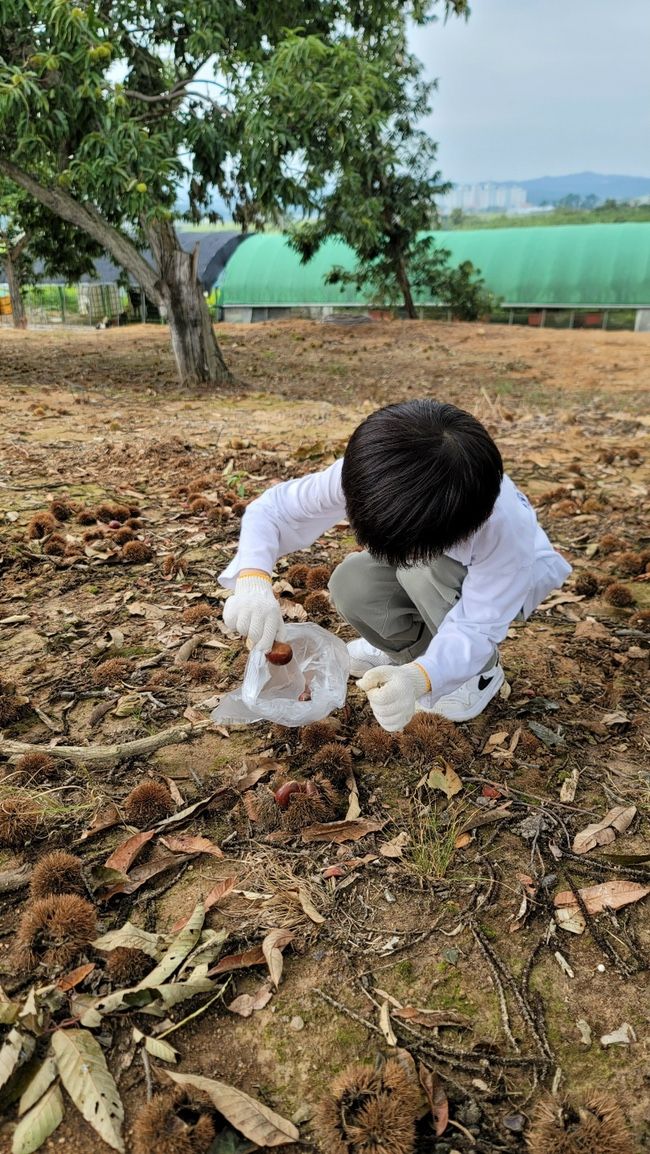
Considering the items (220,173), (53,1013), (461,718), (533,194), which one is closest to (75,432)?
(220,173)

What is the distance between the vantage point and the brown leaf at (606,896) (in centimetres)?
175

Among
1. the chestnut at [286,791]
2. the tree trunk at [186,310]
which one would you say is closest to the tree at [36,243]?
the tree trunk at [186,310]

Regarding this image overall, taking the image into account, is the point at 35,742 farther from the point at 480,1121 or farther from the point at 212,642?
the point at 480,1121

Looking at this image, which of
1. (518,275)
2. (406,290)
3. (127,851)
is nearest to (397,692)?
(127,851)

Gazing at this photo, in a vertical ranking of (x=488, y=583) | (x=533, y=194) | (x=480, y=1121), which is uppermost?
(x=533, y=194)

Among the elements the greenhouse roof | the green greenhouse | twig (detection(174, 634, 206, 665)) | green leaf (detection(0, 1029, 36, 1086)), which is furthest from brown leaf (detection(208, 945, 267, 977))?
the greenhouse roof

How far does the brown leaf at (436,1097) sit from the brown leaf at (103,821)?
961 mm

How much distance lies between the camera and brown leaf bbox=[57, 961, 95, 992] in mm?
1519

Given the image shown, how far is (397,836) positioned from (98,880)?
743mm

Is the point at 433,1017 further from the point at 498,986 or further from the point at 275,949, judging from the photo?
the point at 275,949

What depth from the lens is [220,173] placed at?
7727 millimetres

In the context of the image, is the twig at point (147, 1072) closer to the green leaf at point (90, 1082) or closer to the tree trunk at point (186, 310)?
the green leaf at point (90, 1082)

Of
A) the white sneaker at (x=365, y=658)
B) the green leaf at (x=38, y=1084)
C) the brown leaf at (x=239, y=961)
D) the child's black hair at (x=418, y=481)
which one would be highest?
the child's black hair at (x=418, y=481)

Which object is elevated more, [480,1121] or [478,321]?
[478,321]
